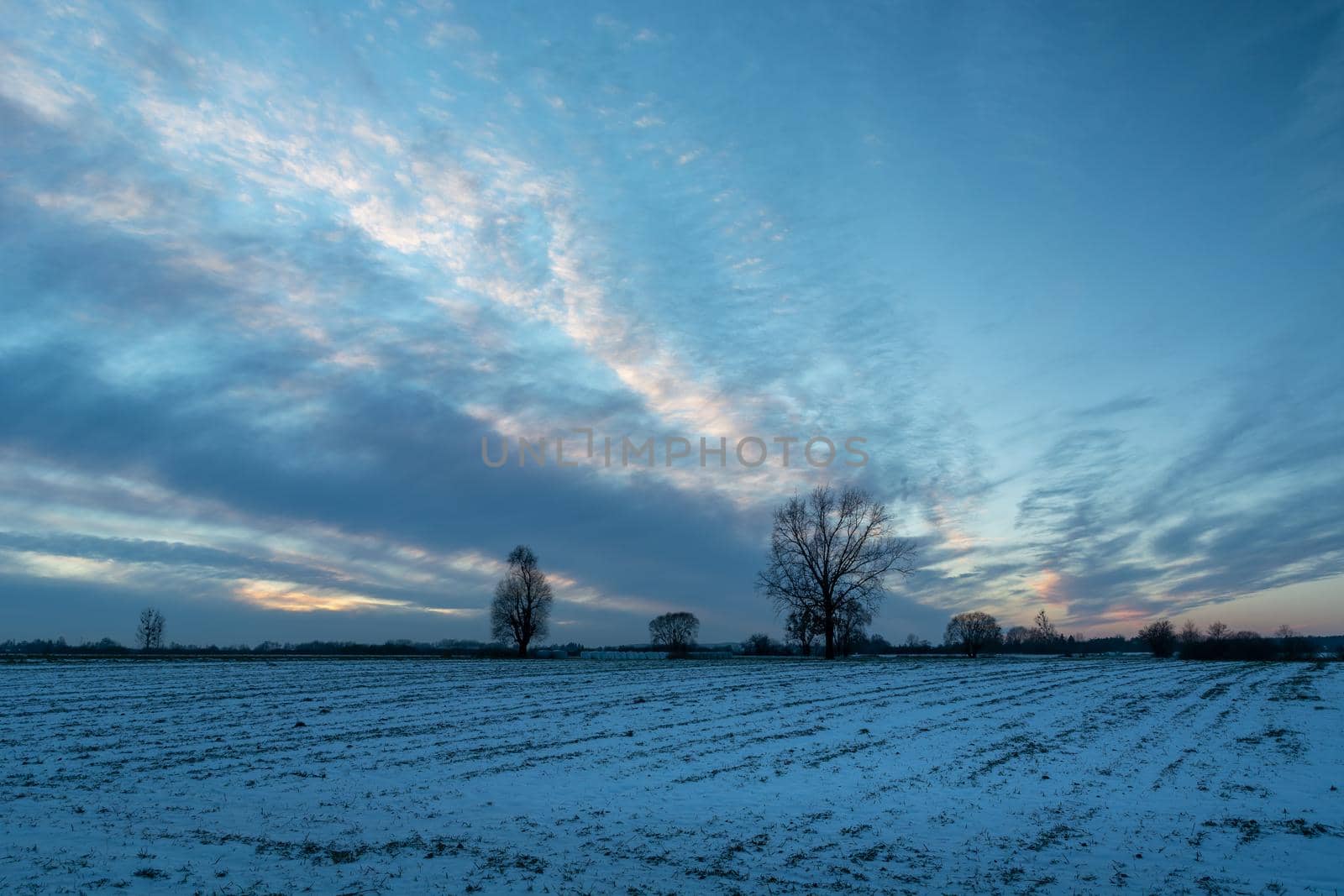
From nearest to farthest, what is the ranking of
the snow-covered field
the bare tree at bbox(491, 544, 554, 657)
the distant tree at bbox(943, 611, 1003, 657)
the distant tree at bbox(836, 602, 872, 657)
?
the snow-covered field < the distant tree at bbox(836, 602, 872, 657) < the bare tree at bbox(491, 544, 554, 657) < the distant tree at bbox(943, 611, 1003, 657)

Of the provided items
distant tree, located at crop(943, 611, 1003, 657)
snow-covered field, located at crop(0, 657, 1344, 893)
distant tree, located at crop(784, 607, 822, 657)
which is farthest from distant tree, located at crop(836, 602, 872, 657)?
distant tree, located at crop(943, 611, 1003, 657)

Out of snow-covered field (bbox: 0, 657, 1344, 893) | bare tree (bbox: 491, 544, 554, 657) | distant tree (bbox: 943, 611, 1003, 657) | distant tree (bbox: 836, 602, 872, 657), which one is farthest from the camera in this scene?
distant tree (bbox: 943, 611, 1003, 657)

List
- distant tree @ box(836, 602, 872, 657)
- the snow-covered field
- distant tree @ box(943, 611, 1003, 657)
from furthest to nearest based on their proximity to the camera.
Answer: distant tree @ box(943, 611, 1003, 657)
distant tree @ box(836, 602, 872, 657)
the snow-covered field

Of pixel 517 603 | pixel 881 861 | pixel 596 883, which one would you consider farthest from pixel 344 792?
pixel 517 603

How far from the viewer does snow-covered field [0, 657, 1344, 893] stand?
8.39 metres

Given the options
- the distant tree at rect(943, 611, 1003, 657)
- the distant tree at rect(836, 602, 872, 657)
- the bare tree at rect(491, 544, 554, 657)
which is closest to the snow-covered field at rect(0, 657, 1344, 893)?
the distant tree at rect(836, 602, 872, 657)

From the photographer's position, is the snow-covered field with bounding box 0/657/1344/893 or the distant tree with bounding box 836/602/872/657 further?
the distant tree with bounding box 836/602/872/657

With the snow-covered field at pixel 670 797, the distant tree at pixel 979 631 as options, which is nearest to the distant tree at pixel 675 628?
the distant tree at pixel 979 631

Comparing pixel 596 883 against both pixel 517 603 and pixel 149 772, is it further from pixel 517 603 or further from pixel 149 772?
pixel 517 603

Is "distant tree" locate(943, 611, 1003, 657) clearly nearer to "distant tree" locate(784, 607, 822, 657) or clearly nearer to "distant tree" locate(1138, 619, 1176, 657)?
"distant tree" locate(1138, 619, 1176, 657)

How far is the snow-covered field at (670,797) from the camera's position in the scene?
8.39 meters

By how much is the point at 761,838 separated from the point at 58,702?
2653cm

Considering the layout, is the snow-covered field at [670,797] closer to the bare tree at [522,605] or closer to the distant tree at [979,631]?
the bare tree at [522,605]

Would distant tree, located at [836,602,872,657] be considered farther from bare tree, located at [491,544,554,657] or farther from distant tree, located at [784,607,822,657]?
bare tree, located at [491,544,554,657]
